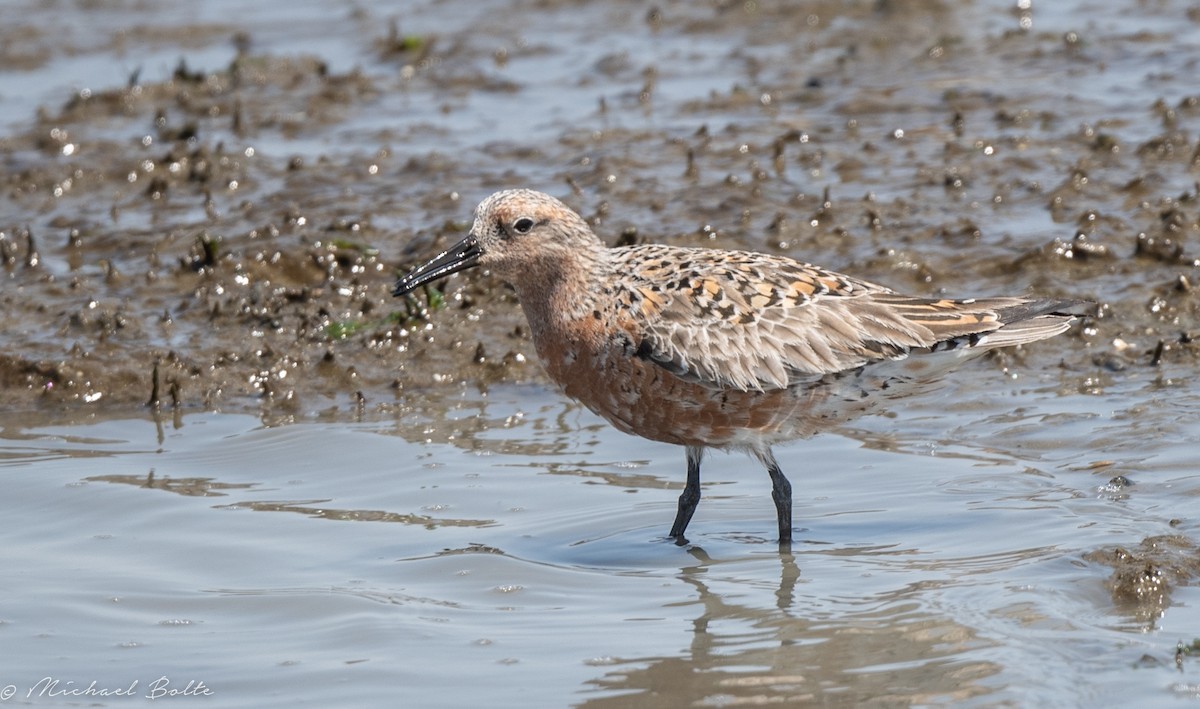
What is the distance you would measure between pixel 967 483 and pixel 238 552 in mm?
4067

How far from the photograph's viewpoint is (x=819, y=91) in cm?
1584

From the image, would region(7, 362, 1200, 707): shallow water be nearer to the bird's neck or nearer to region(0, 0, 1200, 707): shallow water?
region(0, 0, 1200, 707): shallow water

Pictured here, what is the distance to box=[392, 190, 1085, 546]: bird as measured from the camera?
8453mm

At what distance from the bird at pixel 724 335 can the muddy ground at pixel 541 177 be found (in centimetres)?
154

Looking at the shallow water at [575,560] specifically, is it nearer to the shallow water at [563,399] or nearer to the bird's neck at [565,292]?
the shallow water at [563,399]

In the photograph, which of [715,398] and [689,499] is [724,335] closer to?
[715,398]

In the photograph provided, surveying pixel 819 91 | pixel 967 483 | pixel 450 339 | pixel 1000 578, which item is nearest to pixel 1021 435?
pixel 967 483

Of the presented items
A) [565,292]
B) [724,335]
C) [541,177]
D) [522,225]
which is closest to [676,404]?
[724,335]

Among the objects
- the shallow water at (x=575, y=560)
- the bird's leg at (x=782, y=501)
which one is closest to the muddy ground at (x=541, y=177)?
the shallow water at (x=575, y=560)

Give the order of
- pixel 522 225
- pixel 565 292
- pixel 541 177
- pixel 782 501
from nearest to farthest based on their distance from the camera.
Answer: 1. pixel 782 501
2. pixel 565 292
3. pixel 522 225
4. pixel 541 177

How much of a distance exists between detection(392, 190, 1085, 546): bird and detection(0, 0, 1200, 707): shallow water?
0.69 meters

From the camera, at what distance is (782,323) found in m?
8.54

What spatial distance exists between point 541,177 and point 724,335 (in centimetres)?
591

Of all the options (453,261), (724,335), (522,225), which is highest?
(522,225)
